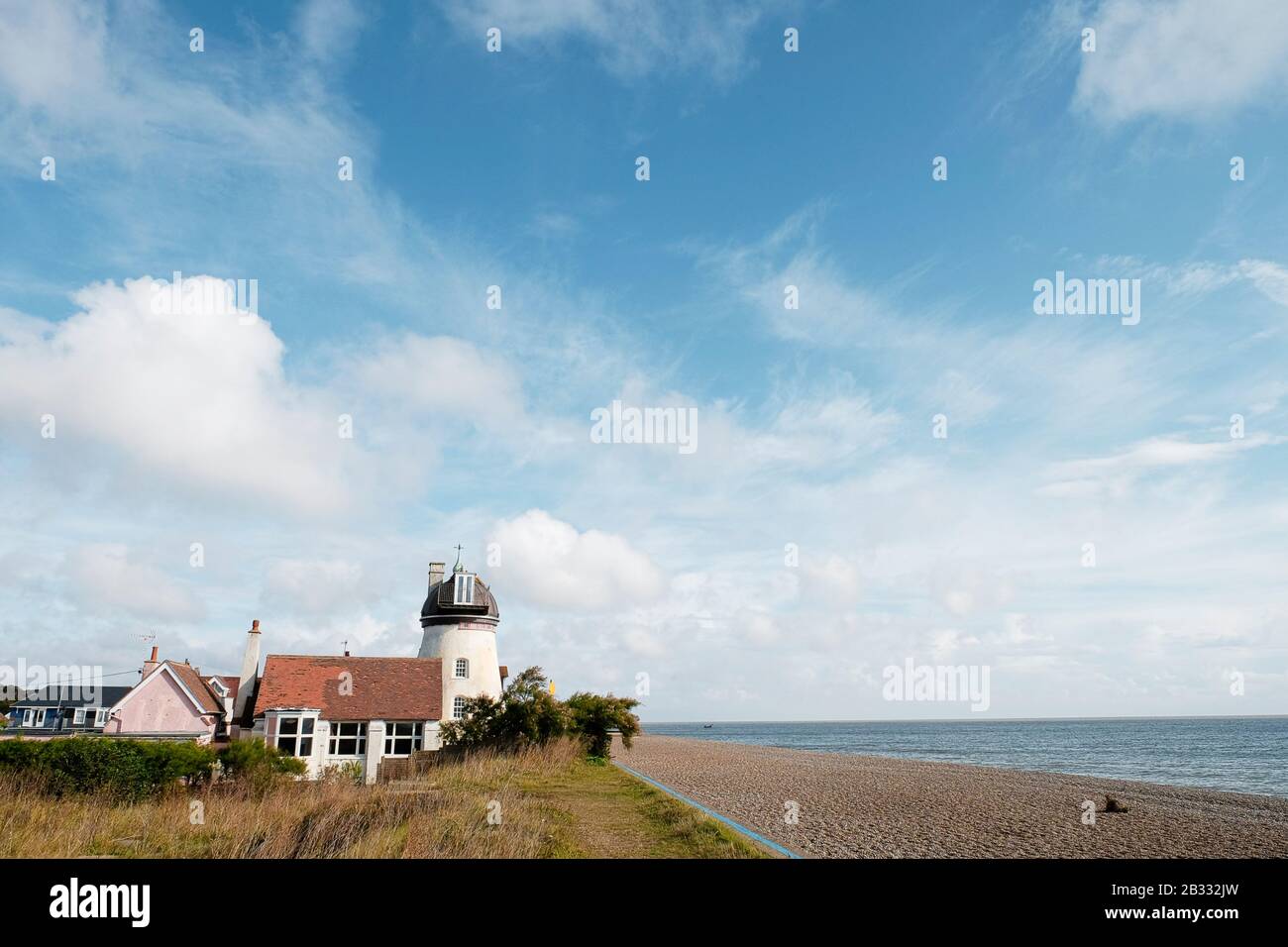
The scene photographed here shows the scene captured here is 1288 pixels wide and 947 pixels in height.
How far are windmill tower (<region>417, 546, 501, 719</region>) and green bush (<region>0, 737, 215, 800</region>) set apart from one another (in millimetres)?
18899

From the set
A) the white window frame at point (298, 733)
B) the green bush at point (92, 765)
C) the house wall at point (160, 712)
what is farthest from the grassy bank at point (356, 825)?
the house wall at point (160, 712)

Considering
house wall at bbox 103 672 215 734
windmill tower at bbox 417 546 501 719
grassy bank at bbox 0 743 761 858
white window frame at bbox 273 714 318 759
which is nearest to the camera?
grassy bank at bbox 0 743 761 858

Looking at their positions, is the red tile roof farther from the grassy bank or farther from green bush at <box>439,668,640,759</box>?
the grassy bank

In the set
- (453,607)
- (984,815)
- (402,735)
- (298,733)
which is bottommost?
(402,735)

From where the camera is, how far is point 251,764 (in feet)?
64.2

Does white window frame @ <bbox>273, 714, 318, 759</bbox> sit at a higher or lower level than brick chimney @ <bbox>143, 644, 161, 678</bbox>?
lower

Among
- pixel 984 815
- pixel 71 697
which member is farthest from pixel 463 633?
pixel 984 815

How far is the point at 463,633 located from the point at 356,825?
26931mm

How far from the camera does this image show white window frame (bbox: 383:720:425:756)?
32938mm

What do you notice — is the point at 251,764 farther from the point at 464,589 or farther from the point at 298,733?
the point at 464,589

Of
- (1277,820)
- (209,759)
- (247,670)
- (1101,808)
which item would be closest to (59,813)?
(209,759)

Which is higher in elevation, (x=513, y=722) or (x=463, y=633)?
(x=463, y=633)

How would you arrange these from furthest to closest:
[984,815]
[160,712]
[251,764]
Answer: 1. [160,712]
2. [984,815]
3. [251,764]

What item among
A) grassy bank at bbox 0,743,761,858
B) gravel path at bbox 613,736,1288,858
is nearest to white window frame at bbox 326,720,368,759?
gravel path at bbox 613,736,1288,858
